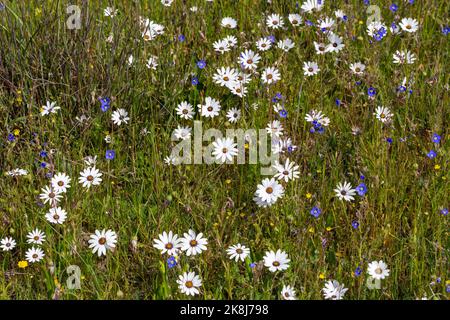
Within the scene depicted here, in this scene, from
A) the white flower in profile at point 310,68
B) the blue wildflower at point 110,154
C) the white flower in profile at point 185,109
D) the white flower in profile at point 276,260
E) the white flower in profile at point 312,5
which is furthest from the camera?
the white flower in profile at point 312,5

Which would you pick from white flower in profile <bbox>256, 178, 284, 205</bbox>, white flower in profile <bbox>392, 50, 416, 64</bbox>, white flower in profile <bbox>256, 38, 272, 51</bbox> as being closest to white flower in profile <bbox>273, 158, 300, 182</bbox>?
white flower in profile <bbox>256, 178, 284, 205</bbox>

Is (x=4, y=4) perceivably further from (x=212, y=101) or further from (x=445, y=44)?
(x=445, y=44)

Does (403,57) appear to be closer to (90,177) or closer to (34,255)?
(90,177)

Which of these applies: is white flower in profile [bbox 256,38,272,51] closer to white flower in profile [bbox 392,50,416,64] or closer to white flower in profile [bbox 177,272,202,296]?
white flower in profile [bbox 392,50,416,64]

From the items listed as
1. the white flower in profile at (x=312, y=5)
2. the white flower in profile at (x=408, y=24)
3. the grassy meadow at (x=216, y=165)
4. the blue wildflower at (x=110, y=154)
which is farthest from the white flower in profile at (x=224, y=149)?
the white flower in profile at (x=408, y=24)

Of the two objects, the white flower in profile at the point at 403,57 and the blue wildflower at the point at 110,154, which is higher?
the white flower in profile at the point at 403,57

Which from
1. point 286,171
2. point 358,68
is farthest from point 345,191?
point 358,68

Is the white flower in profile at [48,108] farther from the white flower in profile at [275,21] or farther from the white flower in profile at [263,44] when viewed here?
the white flower in profile at [275,21]
